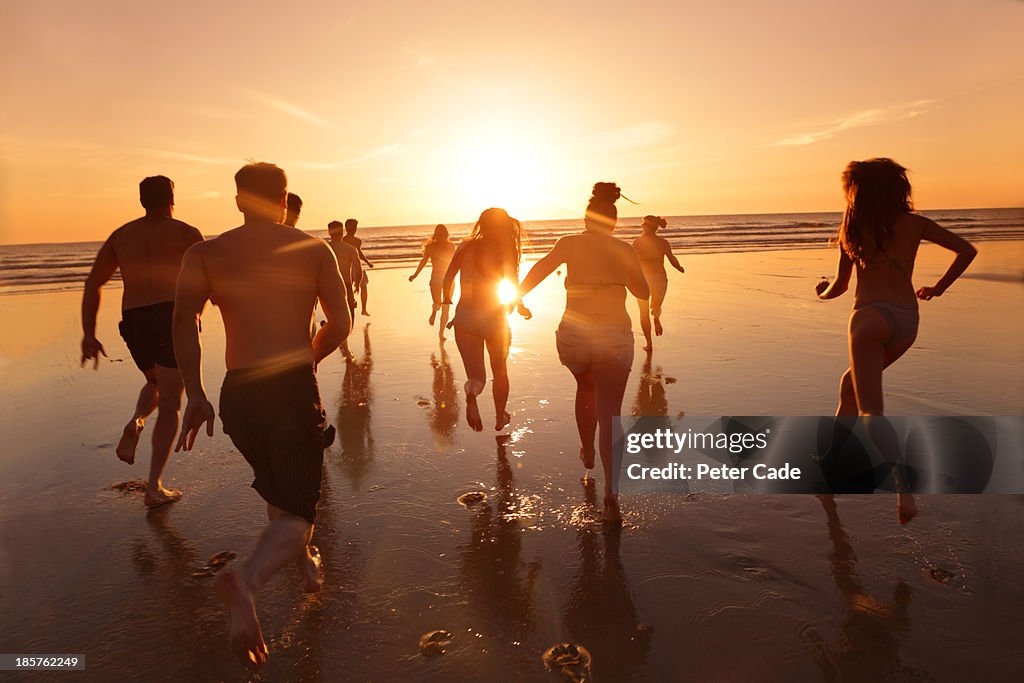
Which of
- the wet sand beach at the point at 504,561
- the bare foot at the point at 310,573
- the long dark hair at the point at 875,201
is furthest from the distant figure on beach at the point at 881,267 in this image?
the bare foot at the point at 310,573

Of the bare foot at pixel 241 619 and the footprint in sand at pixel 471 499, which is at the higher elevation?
the bare foot at pixel 241 619

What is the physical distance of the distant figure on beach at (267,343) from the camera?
101 inches

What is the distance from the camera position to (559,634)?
2.62 metres

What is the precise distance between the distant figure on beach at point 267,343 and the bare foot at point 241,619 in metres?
0.21

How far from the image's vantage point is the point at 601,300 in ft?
13.0

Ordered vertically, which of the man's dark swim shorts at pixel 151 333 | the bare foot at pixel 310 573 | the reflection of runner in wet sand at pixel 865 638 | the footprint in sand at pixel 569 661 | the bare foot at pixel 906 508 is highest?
the man's dark swim shorts at pixel 151 333

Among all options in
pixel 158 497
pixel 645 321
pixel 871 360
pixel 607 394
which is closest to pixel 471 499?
pixel 607 394

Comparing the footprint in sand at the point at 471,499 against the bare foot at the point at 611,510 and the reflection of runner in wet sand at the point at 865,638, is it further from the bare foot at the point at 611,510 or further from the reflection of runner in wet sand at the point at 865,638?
the reflection of runner in wet sand at the point at 865,638

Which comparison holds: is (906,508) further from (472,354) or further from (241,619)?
(241,619)

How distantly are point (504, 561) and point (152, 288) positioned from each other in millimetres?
3419

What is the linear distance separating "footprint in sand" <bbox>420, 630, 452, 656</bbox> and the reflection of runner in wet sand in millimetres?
1690

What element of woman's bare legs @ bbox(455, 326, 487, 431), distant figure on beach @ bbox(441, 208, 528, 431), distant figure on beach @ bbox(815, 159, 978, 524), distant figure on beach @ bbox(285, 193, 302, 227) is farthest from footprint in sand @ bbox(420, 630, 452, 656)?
distant figure on beach @ bbox(285, 193, 302, 227)

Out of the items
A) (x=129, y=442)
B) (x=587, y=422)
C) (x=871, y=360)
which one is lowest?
(x=129, y=442)

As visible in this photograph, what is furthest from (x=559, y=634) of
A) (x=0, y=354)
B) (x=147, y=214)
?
(x=0, y=354)
